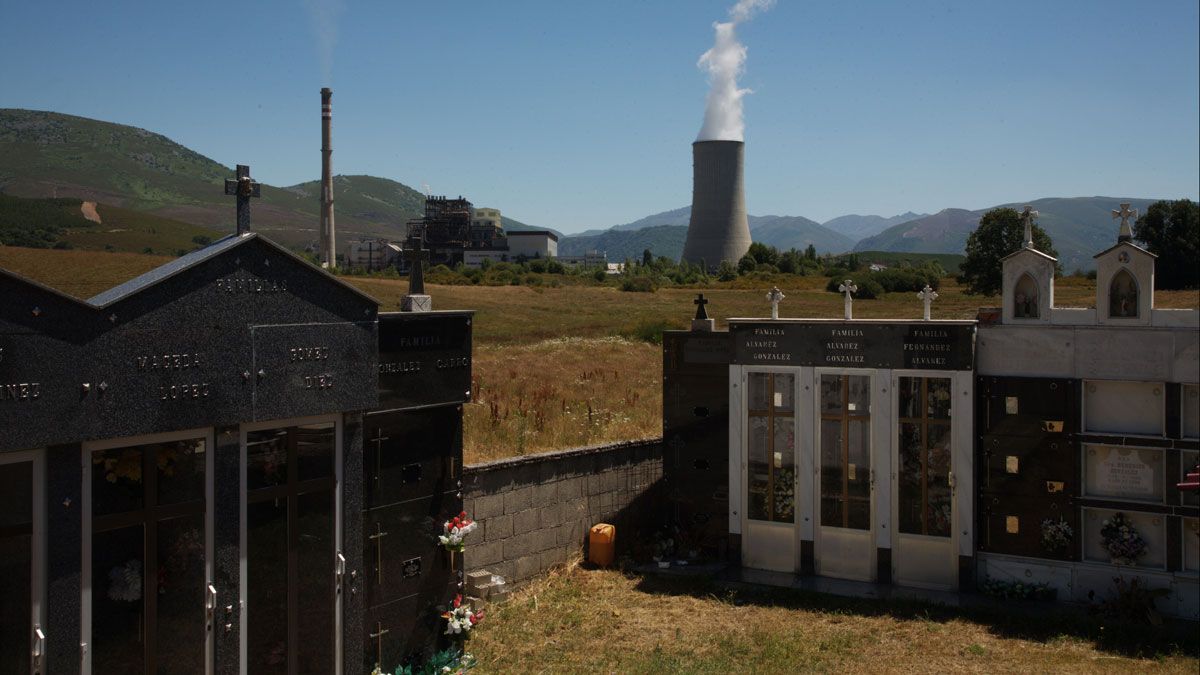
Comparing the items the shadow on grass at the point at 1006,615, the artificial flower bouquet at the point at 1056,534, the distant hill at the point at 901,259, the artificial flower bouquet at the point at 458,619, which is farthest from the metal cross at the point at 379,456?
the distant hill at the point at 901,259

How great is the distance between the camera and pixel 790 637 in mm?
9086

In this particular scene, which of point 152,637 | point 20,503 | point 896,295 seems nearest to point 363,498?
point 152,637

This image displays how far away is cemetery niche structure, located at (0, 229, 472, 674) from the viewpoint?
5.18 meters

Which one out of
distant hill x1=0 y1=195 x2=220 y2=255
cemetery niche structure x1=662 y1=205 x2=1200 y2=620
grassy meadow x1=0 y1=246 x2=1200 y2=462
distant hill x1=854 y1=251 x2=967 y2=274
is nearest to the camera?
cemetery niche structure x1=662 y1=205 x2=1200 y2=620

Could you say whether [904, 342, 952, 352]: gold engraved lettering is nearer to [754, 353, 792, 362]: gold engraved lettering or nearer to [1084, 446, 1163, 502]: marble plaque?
[754, 353, 792, 362]: gold engraved lettering

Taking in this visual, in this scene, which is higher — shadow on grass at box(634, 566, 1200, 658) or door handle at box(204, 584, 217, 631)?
door handle at box(204, 584, 217, 631)

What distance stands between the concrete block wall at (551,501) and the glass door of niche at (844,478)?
245 cm

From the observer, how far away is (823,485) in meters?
10.9

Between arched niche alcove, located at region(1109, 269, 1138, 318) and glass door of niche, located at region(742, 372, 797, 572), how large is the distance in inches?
134

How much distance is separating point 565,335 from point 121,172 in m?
158

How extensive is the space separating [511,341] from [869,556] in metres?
20.5

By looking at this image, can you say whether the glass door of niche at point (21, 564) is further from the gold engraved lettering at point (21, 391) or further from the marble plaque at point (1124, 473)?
the marble plaque at point (1124, 473)

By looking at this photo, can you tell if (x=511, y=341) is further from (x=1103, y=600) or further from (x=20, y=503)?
(x=20, y=503)

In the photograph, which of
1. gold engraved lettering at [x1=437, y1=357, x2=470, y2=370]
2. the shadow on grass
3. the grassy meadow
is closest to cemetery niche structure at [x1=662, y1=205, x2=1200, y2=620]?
the shadow on grass
